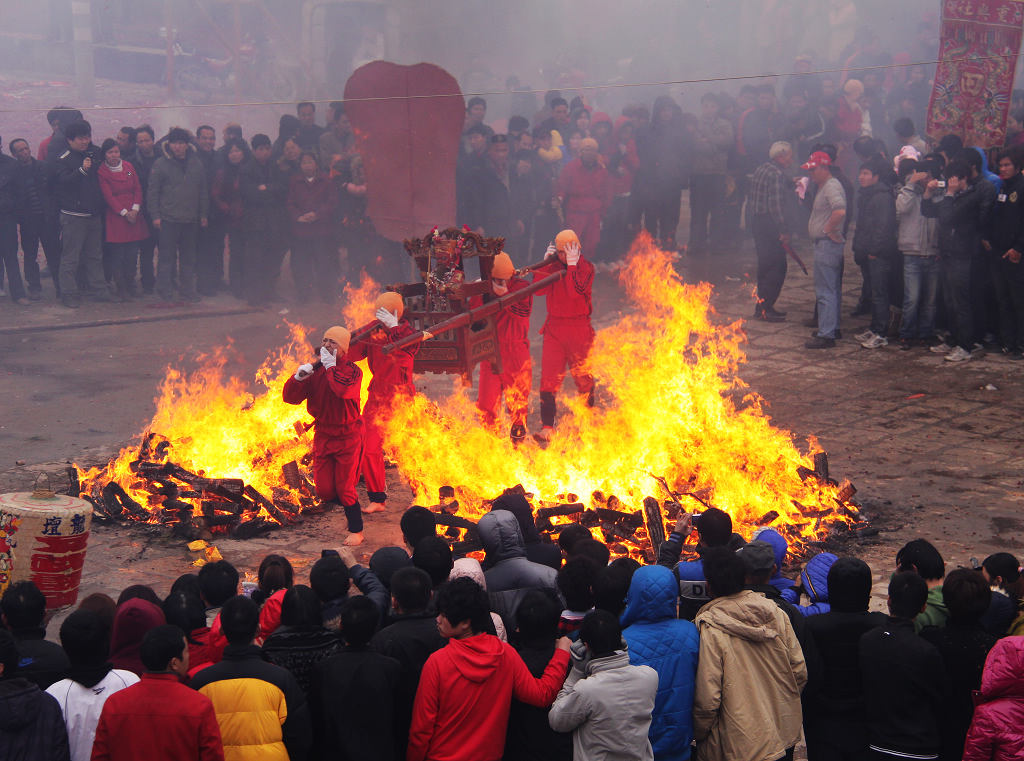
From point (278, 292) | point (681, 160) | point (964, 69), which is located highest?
point (964, 69)

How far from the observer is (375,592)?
497 cm

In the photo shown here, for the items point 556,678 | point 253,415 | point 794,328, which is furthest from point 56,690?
point 794,328

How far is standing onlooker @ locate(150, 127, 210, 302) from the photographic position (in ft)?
47.2

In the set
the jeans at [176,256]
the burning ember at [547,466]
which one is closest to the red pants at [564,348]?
the burning ember at [547,466]

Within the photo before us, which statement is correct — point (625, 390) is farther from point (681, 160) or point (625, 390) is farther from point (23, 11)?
point (23, 11)

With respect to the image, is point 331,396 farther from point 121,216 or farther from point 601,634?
point 121,216

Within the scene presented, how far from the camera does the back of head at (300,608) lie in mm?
4367

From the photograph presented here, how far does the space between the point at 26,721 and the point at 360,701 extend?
115cm

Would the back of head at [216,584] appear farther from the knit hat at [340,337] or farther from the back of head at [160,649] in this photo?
the knit hat at [340,337]

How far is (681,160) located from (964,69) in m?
4.63

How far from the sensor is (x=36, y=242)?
14.2 meters

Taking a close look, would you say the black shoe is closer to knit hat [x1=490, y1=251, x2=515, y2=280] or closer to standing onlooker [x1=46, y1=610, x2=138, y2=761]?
knit hat [x1=490, y1=251, x2=515, y2=280]

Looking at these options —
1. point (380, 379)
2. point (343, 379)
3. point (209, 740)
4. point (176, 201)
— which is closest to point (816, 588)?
point (209, 740)

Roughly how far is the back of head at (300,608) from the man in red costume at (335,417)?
3276mm
